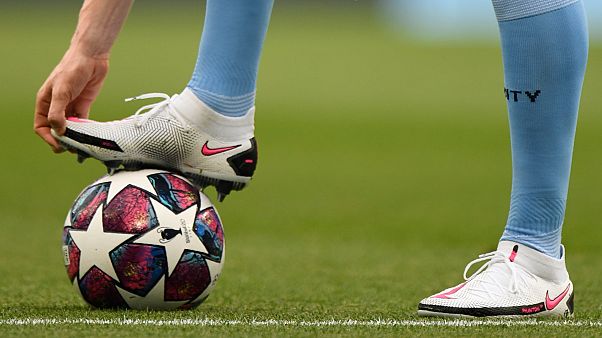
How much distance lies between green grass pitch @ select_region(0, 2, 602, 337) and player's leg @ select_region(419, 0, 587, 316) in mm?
133

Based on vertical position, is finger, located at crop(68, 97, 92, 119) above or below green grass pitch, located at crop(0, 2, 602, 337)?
above

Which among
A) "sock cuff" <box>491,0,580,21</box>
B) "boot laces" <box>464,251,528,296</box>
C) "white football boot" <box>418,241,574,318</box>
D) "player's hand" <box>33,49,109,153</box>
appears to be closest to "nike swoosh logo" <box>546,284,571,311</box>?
"white football boot" <box>418,241,574,318</box>

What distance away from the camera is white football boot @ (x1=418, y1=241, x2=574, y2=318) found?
355 centimetres

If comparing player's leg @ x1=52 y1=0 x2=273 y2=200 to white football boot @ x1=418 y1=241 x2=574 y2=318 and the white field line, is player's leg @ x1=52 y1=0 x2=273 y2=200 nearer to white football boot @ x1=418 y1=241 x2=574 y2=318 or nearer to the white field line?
the white field line

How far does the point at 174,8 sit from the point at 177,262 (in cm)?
3749

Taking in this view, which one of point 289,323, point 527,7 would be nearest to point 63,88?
point 289,323

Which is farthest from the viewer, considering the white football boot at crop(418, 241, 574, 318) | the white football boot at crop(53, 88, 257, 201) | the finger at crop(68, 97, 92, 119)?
the finger at crop(68, 97, 92, 119)

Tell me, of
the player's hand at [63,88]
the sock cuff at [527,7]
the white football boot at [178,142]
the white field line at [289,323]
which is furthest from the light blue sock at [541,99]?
the player's hand at [63,88]

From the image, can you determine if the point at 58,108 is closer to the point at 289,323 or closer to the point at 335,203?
the point at 289,323

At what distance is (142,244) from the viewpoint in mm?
3750

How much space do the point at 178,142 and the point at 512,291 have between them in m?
1.13

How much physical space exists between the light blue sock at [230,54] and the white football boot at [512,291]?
2.93 feet

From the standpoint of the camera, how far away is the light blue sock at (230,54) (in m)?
3.78

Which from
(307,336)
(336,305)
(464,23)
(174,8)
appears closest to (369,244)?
(336,305)
